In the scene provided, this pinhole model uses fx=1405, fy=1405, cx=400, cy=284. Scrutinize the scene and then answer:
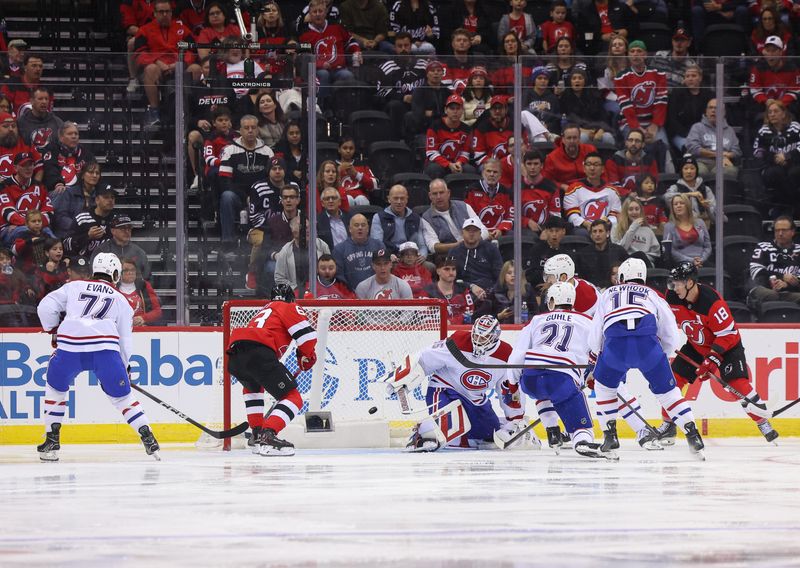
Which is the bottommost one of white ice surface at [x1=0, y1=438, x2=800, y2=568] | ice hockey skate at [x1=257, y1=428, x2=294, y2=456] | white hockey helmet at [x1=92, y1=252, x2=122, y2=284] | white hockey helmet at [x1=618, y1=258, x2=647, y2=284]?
ice hockey skate at [x1=257, y1=428, x2=294, y2=456]

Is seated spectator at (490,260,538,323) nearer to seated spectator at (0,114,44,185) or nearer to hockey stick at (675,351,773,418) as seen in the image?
hockey stick at (675,351,773,418)

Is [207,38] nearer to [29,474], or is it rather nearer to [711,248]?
[711,248]

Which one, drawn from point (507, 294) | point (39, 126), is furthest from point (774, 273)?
point (39, 126)

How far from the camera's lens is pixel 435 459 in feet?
26.8

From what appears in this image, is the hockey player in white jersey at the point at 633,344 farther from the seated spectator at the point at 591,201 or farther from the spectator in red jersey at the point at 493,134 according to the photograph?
the spectator in red jersey at the point at 493,134

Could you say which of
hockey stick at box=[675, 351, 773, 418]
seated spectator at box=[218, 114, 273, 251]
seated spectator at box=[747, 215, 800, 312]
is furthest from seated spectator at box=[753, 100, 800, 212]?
seated spectator at box=[218, 114, 273, 251]

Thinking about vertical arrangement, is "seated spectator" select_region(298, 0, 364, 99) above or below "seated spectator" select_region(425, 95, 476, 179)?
above

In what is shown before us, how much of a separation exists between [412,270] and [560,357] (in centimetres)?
207

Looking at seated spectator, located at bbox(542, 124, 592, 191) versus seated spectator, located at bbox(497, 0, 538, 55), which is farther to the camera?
seated spectator, located at bbox(497, 0, 538, 55)

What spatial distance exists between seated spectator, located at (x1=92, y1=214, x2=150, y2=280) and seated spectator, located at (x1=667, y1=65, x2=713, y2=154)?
3.95 metres

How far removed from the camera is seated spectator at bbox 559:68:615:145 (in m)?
10.3

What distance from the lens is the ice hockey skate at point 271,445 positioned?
8.45m

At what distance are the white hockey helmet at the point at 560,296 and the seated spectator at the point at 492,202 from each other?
65.9 inches

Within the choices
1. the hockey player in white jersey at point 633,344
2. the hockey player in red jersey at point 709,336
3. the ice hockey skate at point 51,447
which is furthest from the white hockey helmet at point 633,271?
the ice hockey skate at point 51,447
